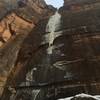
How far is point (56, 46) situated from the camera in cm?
1476

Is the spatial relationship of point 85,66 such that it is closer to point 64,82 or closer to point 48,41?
point 64,82

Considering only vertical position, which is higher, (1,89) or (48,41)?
(48,41)

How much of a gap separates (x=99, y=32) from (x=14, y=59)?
231 inches

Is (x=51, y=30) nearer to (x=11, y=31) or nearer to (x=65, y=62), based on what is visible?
(x=11, y=31)

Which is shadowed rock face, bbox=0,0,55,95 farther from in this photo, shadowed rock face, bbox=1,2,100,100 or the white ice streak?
the white ice streak

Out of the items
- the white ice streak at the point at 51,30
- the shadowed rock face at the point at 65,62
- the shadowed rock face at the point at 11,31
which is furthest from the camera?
the white ice streak at the point at 51,30

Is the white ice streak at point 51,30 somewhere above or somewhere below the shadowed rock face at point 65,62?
above

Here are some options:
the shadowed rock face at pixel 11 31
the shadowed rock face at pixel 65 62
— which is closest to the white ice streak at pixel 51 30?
the shadowed rock face at pixel 65 62

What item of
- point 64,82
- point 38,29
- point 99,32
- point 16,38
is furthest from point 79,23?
point 64,82

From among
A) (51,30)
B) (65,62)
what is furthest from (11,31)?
(65,62)

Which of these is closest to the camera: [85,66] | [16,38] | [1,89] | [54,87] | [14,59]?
[54,87]

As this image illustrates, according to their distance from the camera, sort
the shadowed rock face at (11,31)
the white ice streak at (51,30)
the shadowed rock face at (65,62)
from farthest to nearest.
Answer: the white ice streak at (51,30) < the shadowed rock face at (11,31) < the shadowed rock face at (65,62)

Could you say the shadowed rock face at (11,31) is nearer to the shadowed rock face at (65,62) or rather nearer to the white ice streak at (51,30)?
the shadowed rock face at (65,62)

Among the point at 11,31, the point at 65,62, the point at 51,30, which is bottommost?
the point at 65,62
